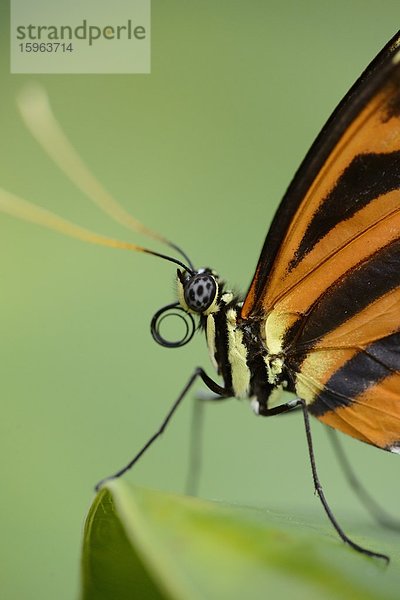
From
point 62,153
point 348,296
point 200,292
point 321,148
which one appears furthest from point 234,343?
point 62,153

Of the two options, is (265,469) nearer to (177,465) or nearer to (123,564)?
(177,465)

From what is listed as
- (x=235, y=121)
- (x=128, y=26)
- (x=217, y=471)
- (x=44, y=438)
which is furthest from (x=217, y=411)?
(x=128, y=26)

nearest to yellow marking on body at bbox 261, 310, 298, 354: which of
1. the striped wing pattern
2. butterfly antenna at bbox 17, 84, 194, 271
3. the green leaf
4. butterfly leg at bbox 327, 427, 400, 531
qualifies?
the striped wing pattern

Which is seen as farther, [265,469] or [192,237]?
[192,237]

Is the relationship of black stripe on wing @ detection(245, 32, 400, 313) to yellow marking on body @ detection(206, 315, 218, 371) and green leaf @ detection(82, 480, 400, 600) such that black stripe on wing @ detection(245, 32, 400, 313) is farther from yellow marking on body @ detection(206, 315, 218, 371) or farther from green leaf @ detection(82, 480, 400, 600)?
green leaf @ detection(82, 480, 400, 600)

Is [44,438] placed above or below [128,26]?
below

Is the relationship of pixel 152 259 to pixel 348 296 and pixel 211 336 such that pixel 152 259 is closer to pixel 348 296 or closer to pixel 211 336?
pixel 211 336

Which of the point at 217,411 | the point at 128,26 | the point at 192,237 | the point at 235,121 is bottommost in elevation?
the point at 217,411
